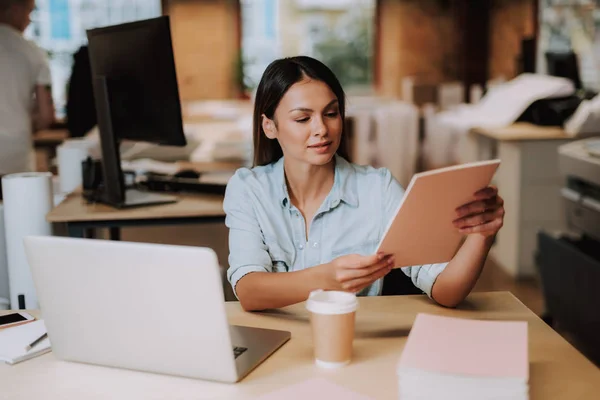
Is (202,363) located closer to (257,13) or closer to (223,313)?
(223,313)

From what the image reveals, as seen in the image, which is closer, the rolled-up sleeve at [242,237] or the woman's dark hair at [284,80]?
the rolled-up sleeve at [242,237]

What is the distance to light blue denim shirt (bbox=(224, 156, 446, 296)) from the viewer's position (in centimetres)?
180

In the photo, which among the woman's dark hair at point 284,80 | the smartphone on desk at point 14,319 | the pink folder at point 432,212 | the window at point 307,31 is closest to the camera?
the pink folder at point 432,212

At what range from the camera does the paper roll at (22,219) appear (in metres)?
2.38

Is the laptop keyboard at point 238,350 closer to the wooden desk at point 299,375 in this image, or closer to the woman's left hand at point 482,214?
the wooden desk at point 299,375

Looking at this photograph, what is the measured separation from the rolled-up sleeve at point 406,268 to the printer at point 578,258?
1.34m

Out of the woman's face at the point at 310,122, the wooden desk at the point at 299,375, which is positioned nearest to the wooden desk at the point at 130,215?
the woman's face at the point at 310,122

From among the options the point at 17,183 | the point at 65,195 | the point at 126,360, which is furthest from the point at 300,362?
the point at 65,195

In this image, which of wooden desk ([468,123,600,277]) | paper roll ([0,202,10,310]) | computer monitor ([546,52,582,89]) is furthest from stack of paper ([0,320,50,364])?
computer monitor ([546,52,582,89])

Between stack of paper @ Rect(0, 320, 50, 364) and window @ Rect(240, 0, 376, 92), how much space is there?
5.97 m

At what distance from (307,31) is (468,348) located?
6531mm

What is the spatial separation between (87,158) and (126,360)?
1790mm

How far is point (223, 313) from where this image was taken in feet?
3.75

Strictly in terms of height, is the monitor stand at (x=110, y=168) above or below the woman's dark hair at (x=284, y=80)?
below
